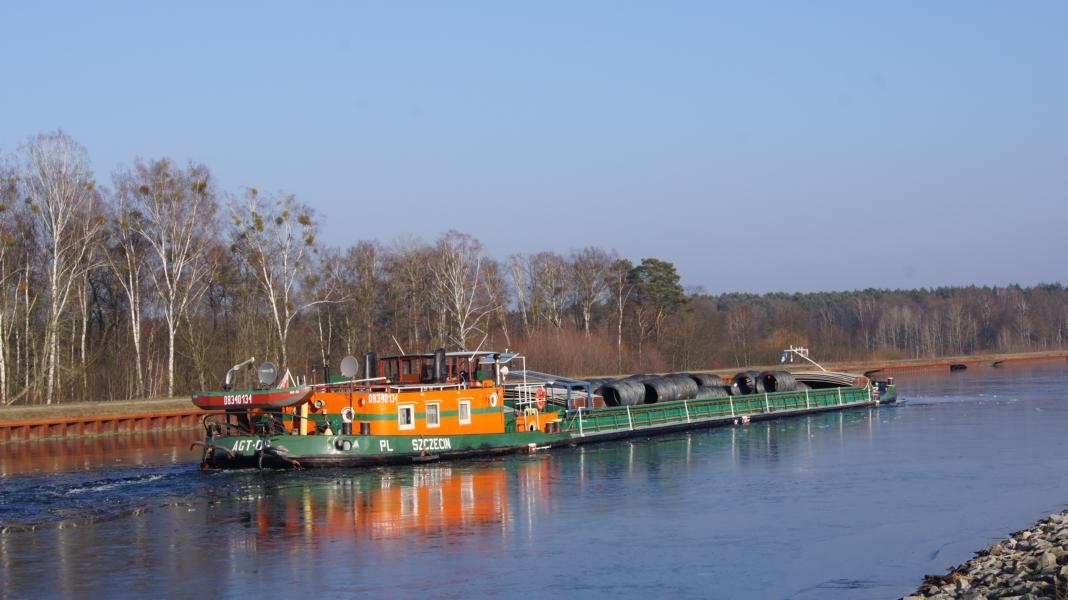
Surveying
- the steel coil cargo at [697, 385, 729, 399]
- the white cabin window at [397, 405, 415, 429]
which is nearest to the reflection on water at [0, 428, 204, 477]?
the white cabin window at [397, 405, 415, 429]

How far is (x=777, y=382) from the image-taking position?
57.1 m

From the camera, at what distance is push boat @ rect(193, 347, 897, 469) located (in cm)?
3228

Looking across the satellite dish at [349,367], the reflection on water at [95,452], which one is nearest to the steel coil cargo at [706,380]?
the reflection on water at [95,452]

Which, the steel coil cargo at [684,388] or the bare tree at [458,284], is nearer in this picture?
the steel coil cargo at [684,388]

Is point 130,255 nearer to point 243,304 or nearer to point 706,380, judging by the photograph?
point 243,304

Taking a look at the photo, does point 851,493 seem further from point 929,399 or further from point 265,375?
point 929,399

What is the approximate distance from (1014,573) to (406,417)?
21.1m

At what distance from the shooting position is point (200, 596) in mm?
18844

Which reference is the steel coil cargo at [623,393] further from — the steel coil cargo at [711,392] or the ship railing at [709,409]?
the steel coil cargo at [711,392]

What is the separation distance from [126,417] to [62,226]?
31.2 feet

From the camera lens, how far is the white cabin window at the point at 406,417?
114 feet

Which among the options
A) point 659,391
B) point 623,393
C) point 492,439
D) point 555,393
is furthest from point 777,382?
point 492,439

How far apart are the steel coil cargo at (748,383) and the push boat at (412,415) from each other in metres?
8.89

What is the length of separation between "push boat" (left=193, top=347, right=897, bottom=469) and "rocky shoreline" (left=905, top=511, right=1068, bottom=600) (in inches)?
736
